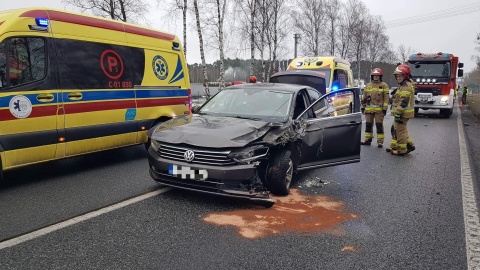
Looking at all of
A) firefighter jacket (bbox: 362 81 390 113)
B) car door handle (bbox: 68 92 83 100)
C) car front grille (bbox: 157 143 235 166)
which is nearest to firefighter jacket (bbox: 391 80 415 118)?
firefighter jacket (bbox: 362 81 390 113)

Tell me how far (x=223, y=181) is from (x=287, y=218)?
81cm

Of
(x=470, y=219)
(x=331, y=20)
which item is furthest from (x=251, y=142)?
(x=331, y=20)

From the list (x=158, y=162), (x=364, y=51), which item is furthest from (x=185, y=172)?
(x=364, y=51)

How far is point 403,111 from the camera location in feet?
26.1

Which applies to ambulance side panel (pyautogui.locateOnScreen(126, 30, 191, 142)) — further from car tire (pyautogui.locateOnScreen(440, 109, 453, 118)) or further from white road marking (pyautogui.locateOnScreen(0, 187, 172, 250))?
car tire (pyautogui.locateOnScreen(440, 109, 453, 118))

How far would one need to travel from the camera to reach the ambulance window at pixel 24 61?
15.5ft

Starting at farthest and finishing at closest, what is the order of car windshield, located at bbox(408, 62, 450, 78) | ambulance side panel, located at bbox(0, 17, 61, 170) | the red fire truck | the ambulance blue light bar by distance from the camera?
car windshield, located at bbox(408, 62, 450, 78), the red fire truck, the ambulance blue light bar, ambulance side panel, located at bbox(0, 17, 61, 170)

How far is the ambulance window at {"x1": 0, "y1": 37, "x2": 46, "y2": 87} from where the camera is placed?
15.5ft

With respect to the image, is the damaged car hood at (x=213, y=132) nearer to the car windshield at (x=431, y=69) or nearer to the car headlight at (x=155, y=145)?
the car headlight at (x=155, y=145)

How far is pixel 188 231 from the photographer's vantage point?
360cm

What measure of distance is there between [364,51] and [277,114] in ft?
159

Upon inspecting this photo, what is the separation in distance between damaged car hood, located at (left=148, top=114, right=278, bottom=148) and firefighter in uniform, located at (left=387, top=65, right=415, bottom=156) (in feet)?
14.6

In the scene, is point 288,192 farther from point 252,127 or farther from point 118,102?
point 118,102

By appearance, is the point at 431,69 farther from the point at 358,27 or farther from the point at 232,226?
the point at 358,27
